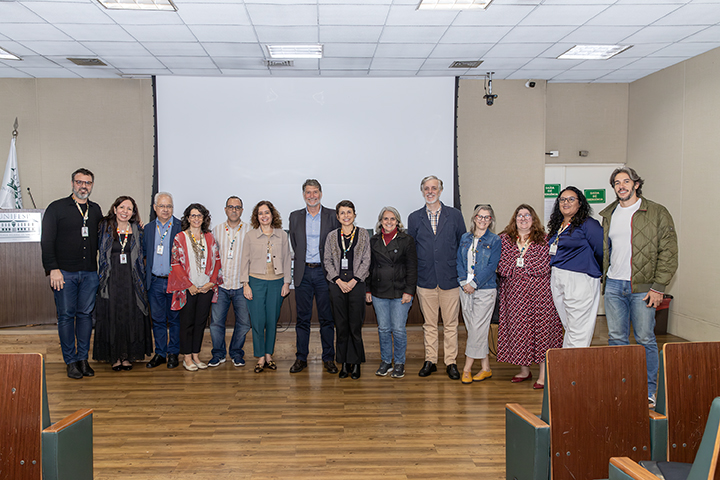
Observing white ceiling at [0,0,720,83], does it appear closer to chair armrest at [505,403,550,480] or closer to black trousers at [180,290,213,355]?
black trousers at [180,290,213,355]

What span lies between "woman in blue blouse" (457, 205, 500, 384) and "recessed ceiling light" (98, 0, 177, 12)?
3303mm

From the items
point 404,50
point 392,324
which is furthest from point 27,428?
point 404,50

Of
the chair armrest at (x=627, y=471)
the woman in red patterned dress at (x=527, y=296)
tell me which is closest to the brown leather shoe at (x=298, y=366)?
the woman in red patterned dress at (x=527, y=296)

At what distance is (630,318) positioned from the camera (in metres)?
3.56

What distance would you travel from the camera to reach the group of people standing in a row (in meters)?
3.81

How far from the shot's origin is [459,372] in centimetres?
426

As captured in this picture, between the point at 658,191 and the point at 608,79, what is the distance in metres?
1.73

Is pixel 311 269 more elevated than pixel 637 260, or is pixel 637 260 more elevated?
pixel 637 260

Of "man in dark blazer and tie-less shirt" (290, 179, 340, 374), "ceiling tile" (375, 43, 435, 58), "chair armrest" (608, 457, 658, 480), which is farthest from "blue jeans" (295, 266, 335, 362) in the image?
"chair armrest" (608, 457, 658, 480)

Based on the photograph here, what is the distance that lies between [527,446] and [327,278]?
2517 millimetres

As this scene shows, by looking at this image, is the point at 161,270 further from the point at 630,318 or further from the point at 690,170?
the point at 690,170

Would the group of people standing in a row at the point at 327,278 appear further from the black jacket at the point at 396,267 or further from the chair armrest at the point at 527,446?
the chair armrest at the point at 527,446

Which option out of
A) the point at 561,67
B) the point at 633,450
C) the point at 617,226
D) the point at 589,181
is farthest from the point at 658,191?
the point at 633,450

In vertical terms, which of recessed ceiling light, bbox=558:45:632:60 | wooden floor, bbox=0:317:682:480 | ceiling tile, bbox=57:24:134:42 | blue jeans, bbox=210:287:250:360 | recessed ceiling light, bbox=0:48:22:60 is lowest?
wooden floor, bbox=0:317:682:480
